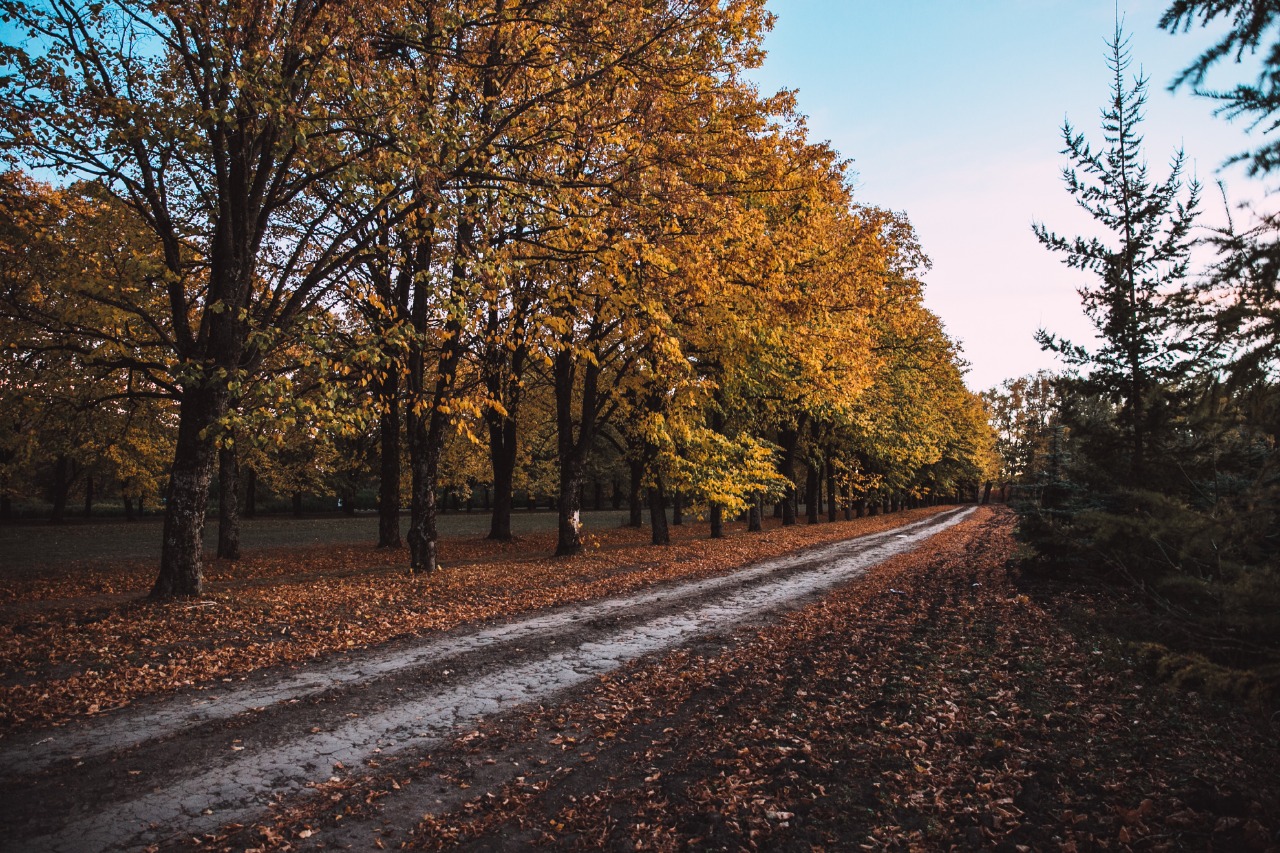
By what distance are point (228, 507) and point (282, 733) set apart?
51.5 ft

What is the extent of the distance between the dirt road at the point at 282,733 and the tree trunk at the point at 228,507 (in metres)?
12.6

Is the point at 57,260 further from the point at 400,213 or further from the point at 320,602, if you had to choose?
the point at 320,602

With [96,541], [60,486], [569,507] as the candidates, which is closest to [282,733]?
[569,507]

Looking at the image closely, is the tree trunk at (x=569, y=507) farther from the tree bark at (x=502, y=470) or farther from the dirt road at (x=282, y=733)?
the dirt road at (x=282, y=733)

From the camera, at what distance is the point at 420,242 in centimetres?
1312

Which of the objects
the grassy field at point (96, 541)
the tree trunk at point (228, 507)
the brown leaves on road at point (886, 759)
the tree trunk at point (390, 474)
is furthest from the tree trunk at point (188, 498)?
the grassy field at point (96, 541)

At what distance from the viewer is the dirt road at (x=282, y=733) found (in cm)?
413

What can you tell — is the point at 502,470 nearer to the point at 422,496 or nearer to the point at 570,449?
the point at 570,449

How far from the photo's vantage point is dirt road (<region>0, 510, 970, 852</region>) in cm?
Result: 413

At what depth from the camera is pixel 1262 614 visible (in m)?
3.58

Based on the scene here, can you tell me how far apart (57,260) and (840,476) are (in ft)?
99.1

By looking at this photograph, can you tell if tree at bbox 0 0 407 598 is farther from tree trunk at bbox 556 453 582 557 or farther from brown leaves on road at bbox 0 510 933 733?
tree trunk at bbox 556 453 582 557

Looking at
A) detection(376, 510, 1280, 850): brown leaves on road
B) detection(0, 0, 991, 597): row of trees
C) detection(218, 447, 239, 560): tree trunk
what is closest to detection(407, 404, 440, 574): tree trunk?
detection(0, 0, 991, 597): row of trees

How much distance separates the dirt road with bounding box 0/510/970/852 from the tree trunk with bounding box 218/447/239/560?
41.2 feet
